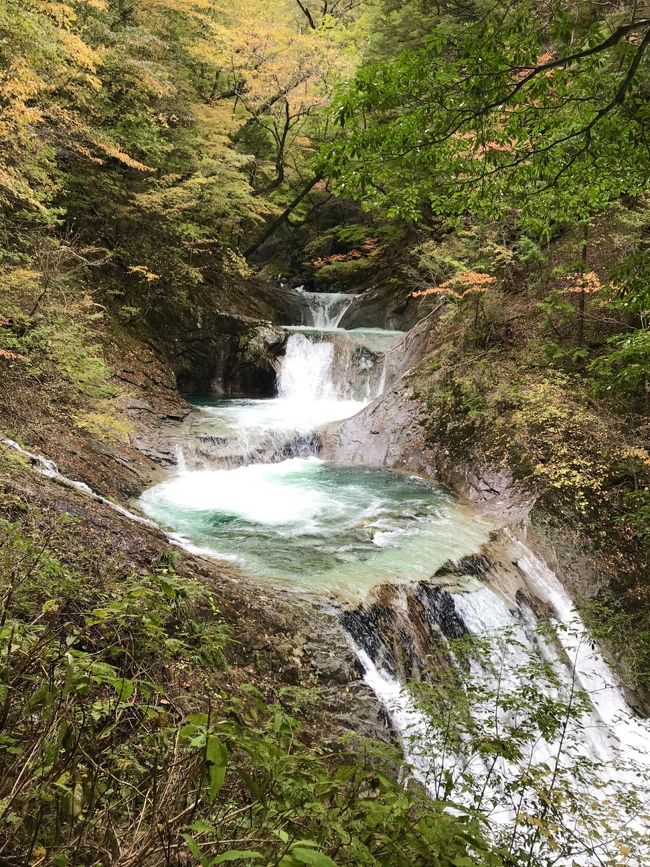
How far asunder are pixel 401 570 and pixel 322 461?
5.79 meters

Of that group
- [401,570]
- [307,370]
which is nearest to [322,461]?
[307,370]

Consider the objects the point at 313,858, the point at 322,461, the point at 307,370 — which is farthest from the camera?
the point at 307,370

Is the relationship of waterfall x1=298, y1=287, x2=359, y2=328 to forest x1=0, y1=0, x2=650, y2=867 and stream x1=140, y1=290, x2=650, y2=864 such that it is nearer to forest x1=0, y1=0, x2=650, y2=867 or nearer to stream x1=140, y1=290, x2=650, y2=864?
forest x1=0, y1=0, x2=650, y2=867

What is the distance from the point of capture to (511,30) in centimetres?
338

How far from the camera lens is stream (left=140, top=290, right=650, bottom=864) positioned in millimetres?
4695

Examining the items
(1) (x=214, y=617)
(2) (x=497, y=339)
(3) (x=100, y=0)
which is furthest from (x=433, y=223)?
(1) (x=214, y=617)

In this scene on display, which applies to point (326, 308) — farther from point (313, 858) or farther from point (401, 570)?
point (313, 858)

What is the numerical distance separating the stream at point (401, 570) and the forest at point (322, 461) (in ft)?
0.20

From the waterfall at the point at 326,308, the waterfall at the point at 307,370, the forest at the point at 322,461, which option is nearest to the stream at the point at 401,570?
the forest at the point at 322,461

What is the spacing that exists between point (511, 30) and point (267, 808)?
4542 mm

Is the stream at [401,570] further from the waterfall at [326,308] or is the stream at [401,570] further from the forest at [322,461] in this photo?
the waterfall at [326,308]

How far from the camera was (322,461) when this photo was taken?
11.8m

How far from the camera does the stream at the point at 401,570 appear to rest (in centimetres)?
470

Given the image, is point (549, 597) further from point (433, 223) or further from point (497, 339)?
point (433, 223)
